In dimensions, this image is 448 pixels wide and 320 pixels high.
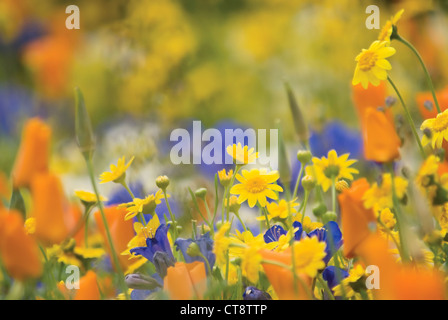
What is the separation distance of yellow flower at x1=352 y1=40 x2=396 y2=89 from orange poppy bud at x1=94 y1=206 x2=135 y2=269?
6.1 inches

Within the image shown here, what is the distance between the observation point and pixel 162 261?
34 cm

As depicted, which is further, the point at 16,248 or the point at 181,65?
the point at 181,65

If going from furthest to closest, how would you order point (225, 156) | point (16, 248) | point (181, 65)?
point (181, 65) → point (225, 156) → point (16, 248)

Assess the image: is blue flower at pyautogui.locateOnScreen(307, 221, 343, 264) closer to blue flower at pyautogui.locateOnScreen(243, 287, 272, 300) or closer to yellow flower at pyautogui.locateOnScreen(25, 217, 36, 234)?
blue flower at pyautogui.locateOnScreen(243, 287, 272, 300)

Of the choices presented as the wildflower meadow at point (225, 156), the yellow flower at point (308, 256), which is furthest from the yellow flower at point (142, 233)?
the yellow flower at point (308, 256)

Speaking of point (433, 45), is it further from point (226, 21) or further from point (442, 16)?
point (226, 21)

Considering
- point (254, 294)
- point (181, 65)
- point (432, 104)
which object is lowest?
point (254, 294)

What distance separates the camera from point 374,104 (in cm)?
41

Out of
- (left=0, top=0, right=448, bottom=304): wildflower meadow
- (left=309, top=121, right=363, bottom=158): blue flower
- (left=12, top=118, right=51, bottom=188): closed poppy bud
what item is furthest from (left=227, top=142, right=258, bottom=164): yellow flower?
(left=309, top=121, right=363, bottom=158): blue flower

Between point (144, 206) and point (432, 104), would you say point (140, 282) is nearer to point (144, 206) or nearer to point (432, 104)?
point (144, 206)

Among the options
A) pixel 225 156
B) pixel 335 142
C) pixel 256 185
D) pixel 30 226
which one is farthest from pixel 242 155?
pixel 335 142

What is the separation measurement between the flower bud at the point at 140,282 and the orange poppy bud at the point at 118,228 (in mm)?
47

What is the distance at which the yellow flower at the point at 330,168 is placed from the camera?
13.2 inches

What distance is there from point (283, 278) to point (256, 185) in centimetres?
8
